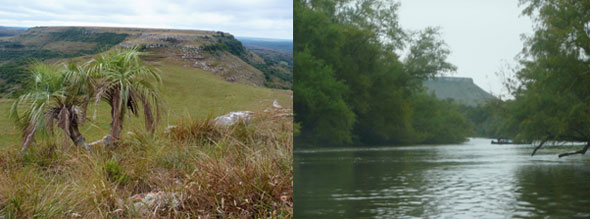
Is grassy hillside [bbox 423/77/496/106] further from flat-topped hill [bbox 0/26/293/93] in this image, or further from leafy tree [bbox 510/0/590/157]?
flat-topped hill [bbox 0/26/293/93]

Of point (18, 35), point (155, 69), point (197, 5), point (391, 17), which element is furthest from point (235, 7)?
point (18, 35)

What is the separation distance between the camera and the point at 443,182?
705 centimetres

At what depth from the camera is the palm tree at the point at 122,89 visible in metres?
6.00

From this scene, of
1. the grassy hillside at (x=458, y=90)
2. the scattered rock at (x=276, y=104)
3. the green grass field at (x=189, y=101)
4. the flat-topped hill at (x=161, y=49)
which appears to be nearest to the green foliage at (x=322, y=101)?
the flat-topped hill at (x=161, y=49)

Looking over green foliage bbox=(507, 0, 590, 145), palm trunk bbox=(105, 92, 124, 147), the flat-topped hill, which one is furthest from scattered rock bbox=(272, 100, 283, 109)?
green foliage bbox=(507, 0, 590, 145)

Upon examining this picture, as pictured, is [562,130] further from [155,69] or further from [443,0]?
[155,69]

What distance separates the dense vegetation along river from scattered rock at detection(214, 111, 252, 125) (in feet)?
3.32

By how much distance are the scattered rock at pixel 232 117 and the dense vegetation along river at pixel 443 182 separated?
1.01 meters

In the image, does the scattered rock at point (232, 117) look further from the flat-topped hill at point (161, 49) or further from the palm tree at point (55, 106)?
the palm tree at point (55, 106)

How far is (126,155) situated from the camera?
5117 mm

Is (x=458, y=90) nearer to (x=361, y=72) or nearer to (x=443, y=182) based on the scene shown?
(x=443, y=182)

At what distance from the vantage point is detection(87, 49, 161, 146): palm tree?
19.7 feet

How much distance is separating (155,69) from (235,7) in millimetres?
1159

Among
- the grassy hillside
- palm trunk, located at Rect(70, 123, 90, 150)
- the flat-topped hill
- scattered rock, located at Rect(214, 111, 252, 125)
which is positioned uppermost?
the flat-topped hill
